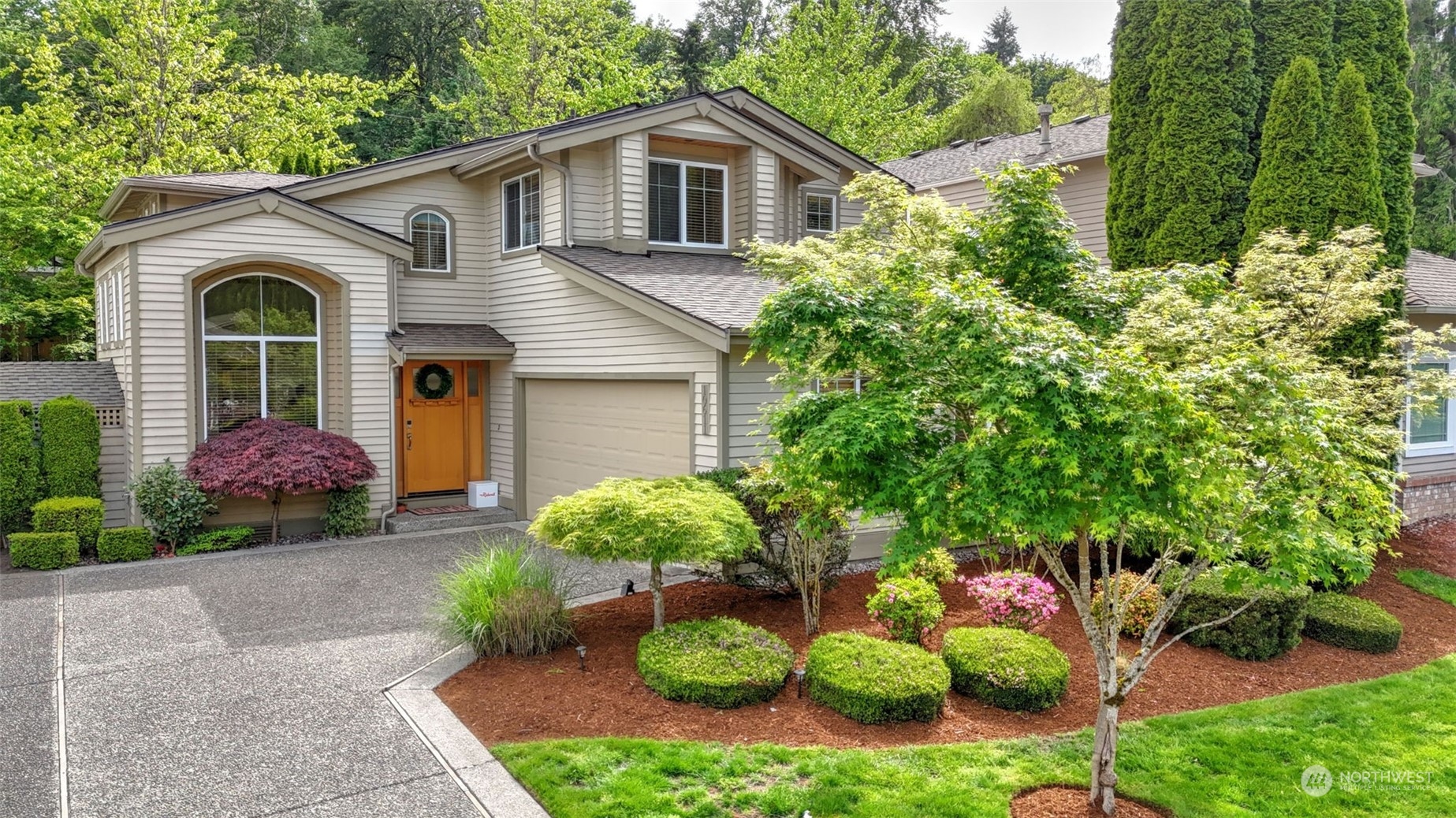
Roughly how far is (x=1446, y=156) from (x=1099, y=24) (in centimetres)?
2028

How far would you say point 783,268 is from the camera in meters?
9.61

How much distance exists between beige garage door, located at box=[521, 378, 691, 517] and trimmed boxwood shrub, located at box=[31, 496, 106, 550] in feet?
18.1

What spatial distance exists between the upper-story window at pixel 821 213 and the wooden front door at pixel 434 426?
6.61 metres

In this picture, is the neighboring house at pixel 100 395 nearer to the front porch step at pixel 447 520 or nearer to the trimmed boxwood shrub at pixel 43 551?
the trimmed boxwood shrub at pixel 43 551

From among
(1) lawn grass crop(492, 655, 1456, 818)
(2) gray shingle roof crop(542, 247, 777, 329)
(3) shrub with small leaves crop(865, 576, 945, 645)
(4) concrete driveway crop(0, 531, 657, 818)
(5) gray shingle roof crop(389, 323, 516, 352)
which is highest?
(2) gray shingle roof crop(542, 247, 777, 329)

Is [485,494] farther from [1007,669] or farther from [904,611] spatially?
[1007,669]

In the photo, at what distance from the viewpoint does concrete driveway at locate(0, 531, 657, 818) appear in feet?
16.8

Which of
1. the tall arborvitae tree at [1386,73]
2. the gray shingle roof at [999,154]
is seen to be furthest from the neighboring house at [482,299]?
the tall arborvitae tree at [1386,73]

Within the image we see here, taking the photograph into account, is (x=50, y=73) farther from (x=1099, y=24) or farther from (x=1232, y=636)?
(x=1232, y=636)

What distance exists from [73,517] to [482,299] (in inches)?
248

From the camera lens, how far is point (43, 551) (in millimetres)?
10680

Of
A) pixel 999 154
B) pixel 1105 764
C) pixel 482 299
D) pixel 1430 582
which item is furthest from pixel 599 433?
pixel 999 154
